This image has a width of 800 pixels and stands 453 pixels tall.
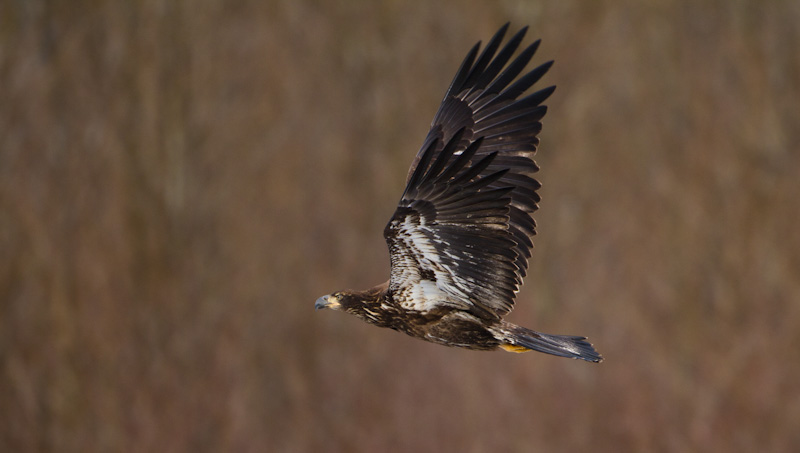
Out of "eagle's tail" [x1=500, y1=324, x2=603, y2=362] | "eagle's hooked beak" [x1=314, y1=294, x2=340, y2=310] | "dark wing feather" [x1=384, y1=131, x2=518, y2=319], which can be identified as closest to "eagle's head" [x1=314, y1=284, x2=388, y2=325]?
"eagle's hooked beak" [x1=314, y1=294, x2=340, y2=310]

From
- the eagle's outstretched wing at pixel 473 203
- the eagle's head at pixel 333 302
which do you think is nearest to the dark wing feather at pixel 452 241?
the eagle's outstretched wing at pixel 473 203

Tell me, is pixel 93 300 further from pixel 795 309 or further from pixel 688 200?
pixel 795 309

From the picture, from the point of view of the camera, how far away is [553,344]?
557 cm

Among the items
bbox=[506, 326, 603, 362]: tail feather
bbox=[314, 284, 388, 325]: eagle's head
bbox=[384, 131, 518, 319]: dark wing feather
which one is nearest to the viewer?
bbox=[384, 131, 518, 319]: dark wing feather

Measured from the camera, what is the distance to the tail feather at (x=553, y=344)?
5449 mm

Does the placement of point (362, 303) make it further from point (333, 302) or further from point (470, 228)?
point (470, 228)

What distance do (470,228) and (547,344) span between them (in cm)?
84

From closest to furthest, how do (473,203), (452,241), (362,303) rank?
(473,203) → (452,241) → (362,303)

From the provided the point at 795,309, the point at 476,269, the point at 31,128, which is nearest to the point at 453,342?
the point at 476,269

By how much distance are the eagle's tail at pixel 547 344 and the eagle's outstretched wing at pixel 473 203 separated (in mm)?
148

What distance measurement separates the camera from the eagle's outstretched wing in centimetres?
508

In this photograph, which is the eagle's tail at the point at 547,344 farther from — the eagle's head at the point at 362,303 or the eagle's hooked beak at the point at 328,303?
the eagle's hooked beak at the point at 328,303

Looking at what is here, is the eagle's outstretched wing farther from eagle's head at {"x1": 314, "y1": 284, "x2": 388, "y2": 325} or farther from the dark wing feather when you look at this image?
eagle's head at {"x1": 314, "y1": 284, "x2": 388, "y2": 325}

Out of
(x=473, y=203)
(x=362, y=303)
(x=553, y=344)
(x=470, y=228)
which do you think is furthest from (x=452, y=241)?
(x=553, y=344)
